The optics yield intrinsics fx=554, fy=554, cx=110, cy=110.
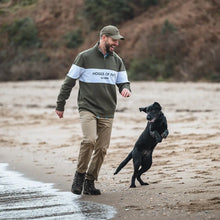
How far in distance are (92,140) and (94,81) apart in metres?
0.64

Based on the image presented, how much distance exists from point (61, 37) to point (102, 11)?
12.9 feet

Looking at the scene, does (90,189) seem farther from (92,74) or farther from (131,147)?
(131,147)

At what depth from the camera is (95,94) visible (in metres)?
6.06

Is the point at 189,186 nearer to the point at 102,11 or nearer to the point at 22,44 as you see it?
the point at 102,11

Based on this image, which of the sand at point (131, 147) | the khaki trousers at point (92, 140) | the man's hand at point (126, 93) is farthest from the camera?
the man's hand at point (126, 93)

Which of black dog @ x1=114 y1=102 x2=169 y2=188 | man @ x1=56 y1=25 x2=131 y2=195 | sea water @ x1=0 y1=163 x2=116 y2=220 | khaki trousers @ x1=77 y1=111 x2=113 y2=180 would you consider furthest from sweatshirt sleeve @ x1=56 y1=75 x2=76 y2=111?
sea water @ x1=0 y1=163 x2=116 y2=220

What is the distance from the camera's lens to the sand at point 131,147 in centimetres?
554

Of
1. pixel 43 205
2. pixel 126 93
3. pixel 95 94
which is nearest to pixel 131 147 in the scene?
pixel 126 93

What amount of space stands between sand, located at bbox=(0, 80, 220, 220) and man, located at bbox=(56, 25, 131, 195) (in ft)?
1.49

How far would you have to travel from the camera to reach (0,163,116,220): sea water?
17.4ft

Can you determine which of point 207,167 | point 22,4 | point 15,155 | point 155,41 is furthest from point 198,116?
point 22,4

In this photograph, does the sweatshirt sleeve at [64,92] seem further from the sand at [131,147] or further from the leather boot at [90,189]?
the sand at [131,147]

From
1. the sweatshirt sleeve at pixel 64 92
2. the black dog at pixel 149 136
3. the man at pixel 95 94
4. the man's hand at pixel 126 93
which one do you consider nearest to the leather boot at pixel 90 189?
the man at pixel 95 94

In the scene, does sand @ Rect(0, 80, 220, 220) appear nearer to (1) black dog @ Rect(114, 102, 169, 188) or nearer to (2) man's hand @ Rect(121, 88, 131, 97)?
(1) black dog @ Rect(114, 102, 169, 188)
